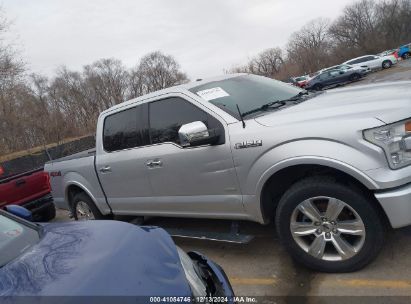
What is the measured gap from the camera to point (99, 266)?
2.22 metres

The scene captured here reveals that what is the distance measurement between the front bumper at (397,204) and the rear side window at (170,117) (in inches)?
69.5

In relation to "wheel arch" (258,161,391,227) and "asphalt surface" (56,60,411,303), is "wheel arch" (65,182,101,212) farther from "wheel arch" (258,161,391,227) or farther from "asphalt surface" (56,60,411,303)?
"wheel arch" (258,161,391,227)

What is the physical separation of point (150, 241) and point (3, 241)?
3.36 feet

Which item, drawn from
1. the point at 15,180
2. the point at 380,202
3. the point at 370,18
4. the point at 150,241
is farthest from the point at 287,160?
the point at 370,18

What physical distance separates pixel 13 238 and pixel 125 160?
219 centimetres

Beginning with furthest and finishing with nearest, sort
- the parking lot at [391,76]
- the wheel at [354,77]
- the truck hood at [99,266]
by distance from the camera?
the wheel at [354,77]
the parking lot at [391,76]
the truck hood at [99,266]

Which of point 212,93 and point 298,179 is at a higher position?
point 212,93

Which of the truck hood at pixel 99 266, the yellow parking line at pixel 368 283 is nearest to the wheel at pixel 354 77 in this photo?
the yellow parking line at pixel 368 283

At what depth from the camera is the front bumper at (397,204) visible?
3.08 metres

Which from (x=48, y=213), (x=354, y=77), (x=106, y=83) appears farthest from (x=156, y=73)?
(x=48, y=213)

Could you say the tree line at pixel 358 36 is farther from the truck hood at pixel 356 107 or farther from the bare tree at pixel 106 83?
the truck hood at pixel 356 107

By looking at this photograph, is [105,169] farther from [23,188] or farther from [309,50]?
[309,50]

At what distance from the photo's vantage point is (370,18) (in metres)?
88.1

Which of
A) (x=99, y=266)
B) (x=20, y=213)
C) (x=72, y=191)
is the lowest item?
(x=72, y=191)
